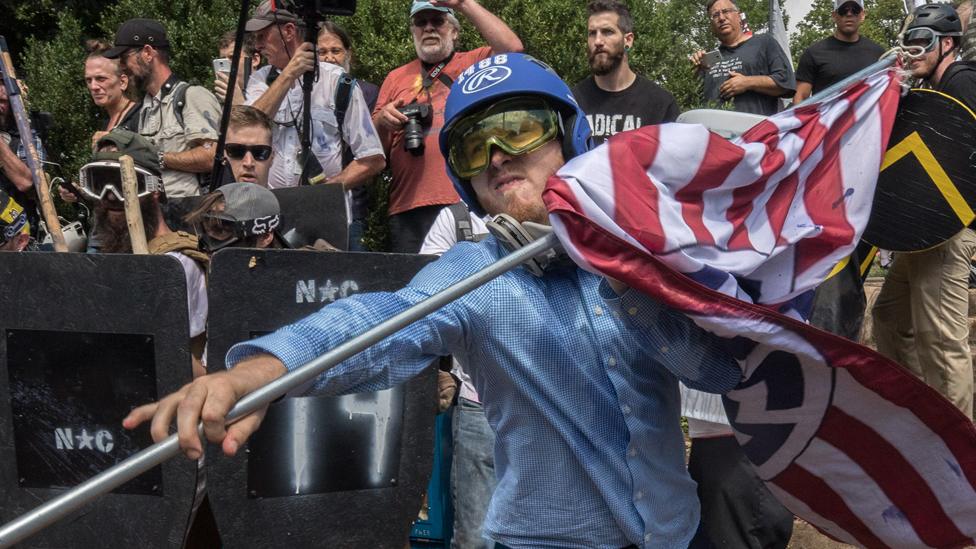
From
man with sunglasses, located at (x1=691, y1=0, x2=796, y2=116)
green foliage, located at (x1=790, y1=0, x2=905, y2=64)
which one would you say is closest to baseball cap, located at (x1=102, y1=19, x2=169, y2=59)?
man with sunglasses, located at (x1=691, y1=0, x2=796, y2=116)

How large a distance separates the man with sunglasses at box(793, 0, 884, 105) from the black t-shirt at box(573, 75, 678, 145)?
6.35 feet

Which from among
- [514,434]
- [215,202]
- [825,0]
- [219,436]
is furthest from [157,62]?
[825,0]

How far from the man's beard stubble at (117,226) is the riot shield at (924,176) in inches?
122

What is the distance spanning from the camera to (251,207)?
4914 mm

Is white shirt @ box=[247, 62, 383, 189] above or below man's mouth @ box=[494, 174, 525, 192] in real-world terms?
below

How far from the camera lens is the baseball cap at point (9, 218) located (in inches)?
249

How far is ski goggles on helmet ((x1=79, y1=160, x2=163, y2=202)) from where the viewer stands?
5.41 meters

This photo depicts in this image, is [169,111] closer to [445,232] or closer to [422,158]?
[422,158]

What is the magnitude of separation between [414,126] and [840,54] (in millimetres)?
3300

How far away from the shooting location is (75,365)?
437cm

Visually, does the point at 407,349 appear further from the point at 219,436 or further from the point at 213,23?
the point at 213,23

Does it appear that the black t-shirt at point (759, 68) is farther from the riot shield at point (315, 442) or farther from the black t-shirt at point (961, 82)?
the riot shield at point (315, 442)

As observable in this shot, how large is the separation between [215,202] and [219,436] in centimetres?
316

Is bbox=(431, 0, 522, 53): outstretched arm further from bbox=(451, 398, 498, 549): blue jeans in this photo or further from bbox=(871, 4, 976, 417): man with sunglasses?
bbox=(451, 398, 498, 549): blue jeans
